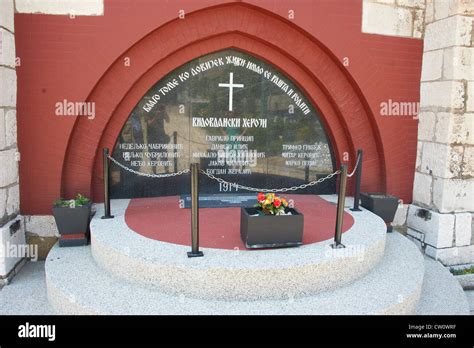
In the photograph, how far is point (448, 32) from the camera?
16.8ft

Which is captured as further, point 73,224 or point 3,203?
point 73,224

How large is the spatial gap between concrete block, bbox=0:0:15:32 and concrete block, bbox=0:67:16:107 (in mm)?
466

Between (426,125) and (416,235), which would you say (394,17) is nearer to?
A: (426,125)

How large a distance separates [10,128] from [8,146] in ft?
0.71

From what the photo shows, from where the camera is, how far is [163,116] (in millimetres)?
5492

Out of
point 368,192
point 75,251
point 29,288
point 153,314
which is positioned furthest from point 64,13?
point 368,192

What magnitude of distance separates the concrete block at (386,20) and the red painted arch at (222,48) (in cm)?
67

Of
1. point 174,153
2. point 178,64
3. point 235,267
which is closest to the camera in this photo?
point 235,267

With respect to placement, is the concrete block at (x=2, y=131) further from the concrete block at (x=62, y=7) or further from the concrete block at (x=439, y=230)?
the concrete block at (x=439, y=230)

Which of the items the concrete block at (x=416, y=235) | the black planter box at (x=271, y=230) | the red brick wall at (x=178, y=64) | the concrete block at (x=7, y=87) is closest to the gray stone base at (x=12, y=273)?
the red brick wall at (x=178, y=64)
